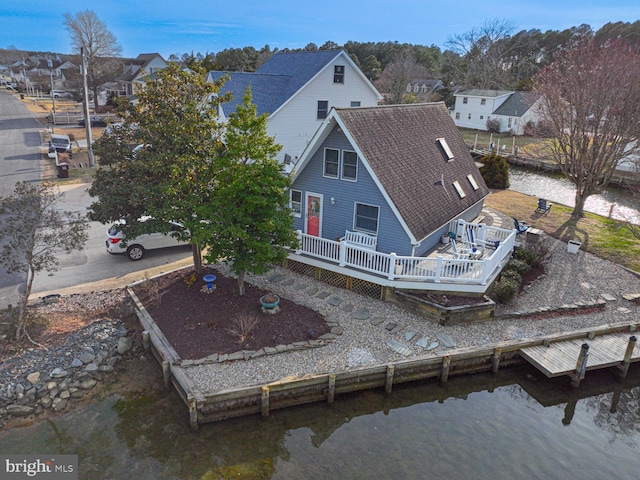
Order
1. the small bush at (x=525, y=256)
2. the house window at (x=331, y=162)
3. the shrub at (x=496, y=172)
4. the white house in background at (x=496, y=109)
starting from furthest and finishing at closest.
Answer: the white house in background at (x=496, y=109) → the shrub at (x=496, y=172) → the small bush at (x=525, y=256) → the house window at (x=331, y=162)

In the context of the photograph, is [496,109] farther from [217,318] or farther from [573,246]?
[217,318]

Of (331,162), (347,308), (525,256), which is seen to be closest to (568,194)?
(525,256)

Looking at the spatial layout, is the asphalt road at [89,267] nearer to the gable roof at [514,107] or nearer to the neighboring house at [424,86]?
the gable roof at [514,107]

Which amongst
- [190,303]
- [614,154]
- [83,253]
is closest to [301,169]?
[190,303]

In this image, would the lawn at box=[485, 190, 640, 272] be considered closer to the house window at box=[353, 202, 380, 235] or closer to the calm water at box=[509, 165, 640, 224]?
the calm water at box=[509, 165, 640, 224]

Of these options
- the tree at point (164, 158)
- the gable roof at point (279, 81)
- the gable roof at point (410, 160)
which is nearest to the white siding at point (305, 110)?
the gable roof at point (279, 81)

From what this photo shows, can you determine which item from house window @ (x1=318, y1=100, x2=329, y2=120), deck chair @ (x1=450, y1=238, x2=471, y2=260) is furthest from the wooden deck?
house window @ (x1=318, y1=100, x2=329, y2=120)
